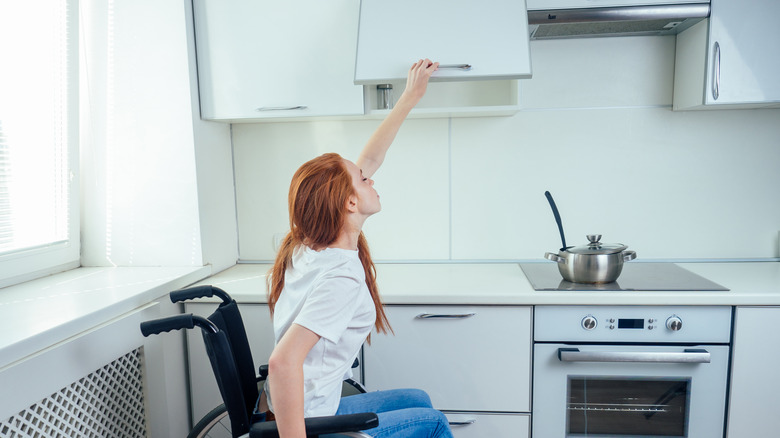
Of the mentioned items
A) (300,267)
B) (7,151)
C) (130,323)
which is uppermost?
(7,151)

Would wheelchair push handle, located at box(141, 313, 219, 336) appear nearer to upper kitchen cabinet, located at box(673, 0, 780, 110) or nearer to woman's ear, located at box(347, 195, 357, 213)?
woman's ear, located at box(347, 195, 357, 213)

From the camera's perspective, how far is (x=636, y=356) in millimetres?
1689

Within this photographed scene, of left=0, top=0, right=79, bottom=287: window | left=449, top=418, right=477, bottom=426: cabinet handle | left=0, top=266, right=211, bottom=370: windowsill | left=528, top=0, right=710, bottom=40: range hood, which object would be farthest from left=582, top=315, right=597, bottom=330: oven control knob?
left=0, top=0, right=79, bottom=287: window

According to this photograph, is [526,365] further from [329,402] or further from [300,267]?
[300,267]

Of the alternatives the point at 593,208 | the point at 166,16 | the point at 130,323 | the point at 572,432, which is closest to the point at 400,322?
the point at 572,432

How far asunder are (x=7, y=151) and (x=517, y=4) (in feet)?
5.74

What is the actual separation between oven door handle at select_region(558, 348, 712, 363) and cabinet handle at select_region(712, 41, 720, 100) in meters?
0.89

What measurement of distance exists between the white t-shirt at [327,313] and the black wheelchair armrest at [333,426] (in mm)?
119

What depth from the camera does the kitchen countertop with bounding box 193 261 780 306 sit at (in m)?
1.69

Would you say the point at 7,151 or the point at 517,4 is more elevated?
the point at 517,4

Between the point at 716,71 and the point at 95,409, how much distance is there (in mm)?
2284

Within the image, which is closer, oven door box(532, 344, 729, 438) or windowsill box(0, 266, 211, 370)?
windowsill box(0, 266, 211, 370)

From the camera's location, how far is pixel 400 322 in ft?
5.92

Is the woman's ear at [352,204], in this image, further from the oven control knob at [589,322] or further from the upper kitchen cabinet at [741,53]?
the upper kitchen cabinet at [741,53]
